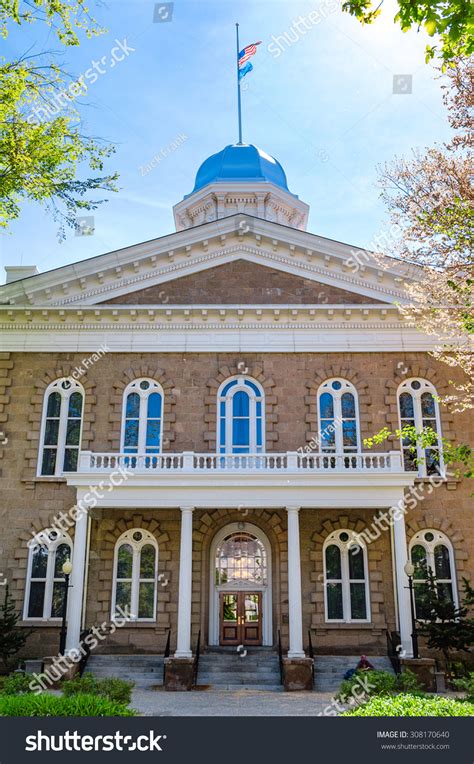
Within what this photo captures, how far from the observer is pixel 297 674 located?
17.3 metres

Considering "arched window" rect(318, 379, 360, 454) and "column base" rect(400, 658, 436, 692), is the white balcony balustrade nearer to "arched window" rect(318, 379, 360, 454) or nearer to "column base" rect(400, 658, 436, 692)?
"arched window" rect(318, 379, 360, 454)

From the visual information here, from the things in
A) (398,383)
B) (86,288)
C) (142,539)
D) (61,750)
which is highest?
(86,288)

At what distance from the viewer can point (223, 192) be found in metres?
31.7

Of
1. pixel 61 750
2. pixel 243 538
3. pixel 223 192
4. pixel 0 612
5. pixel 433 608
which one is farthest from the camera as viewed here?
pixel 223 192

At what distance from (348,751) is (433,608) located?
1279 cm

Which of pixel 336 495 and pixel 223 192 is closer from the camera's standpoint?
pixel 336 495

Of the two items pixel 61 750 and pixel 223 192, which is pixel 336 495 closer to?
pixel 61 750

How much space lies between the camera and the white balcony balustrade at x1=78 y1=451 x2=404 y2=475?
1939 cm

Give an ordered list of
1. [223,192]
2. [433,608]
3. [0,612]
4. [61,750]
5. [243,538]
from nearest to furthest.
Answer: [61,750]
[433,608]
[0,612]
[243,538]
[223,192]

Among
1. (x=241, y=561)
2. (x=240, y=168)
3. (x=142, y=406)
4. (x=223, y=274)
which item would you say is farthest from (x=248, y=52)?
(x=241, y=561)

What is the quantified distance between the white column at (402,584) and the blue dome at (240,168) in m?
19.0

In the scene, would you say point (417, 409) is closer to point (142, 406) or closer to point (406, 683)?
point (142, 406)

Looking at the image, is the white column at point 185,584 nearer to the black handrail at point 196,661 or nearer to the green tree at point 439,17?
the black handrail at point 196,661

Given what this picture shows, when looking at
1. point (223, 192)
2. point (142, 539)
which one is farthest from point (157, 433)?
point (223, 192)
